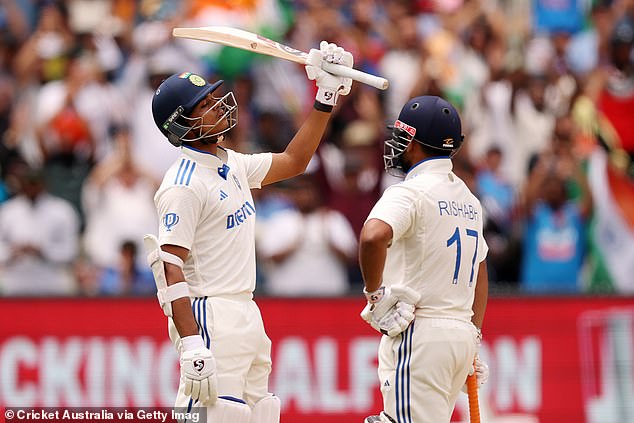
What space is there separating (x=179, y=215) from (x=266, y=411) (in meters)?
1.15

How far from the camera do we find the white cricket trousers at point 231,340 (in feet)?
21.8

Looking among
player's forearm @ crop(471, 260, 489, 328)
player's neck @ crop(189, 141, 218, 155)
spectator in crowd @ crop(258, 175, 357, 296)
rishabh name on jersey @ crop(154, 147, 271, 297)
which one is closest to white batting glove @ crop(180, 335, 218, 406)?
rishabh name on jersey @ crop(154, 147, 271, 297)

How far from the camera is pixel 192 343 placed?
6445 mm

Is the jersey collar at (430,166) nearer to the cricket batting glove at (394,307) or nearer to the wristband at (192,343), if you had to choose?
the cricket batting glove at (394,307)

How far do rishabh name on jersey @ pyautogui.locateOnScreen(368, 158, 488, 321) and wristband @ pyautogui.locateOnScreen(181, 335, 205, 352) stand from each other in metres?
1.13

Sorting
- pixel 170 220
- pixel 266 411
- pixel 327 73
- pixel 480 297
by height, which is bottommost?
pixel 266 411

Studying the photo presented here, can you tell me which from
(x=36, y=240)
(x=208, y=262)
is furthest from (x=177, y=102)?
(x=36, y=240)

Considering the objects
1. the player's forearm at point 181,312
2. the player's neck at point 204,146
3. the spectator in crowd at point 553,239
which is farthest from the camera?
the spectator in crowd at point 553,239

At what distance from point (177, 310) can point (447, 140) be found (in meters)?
1.75

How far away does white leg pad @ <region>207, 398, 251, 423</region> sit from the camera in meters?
6.57

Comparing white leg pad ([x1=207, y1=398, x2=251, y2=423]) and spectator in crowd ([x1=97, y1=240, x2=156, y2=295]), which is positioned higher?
spectator in crowd ([x1=97, y1=240, x2=156, y2=295])

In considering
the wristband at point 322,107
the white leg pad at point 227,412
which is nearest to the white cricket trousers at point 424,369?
the white leg pad at point 227,412

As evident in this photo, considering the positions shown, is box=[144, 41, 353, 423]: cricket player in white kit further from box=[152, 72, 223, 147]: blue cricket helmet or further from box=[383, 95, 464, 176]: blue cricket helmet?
box=[383, 95, 464, 176]: blue cricket helmet

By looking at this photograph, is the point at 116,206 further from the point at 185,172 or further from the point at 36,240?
the point at 185,172
